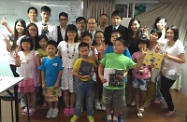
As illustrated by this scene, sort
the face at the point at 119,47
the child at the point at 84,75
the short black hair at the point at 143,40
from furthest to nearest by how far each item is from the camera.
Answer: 1. the short black hair at the point at 143,40
2. the child at the point at 84,75
3. the face at the point at 119,47

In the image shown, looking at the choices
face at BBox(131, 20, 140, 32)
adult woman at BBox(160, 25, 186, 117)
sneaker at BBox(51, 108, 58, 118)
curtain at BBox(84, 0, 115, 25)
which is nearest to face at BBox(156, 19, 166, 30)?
adult woman at BBox(160, 25, 186, 117)

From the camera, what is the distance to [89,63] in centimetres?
260

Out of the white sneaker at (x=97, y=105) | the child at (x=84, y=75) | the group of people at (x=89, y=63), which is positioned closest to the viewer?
the group of people at (x=89, y=63)

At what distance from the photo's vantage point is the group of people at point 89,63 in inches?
96.9

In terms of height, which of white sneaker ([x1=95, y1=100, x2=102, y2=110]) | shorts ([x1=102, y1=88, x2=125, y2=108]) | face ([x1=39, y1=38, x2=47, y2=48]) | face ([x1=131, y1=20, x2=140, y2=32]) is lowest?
white sneaker ([x1=95, y1=100, x2=102, y2=110])

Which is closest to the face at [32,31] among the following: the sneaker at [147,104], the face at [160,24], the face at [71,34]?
the face at [71,34]

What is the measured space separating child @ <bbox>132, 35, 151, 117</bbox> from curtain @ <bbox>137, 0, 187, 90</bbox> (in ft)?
4.39

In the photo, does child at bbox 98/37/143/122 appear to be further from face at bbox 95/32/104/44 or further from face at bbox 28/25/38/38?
face at bbox 28/25/38/38

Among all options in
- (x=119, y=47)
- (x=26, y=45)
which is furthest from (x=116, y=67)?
(x=26, y=45)

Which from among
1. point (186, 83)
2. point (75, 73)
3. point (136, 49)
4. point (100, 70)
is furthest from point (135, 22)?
point (186, 83)

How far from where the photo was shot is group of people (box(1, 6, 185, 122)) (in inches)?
96.9

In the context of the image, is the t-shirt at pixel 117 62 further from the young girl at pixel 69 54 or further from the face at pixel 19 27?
the face at pixel 19 27

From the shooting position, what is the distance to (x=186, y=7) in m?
3.89

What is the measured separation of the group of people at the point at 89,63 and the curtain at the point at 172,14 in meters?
1.05
